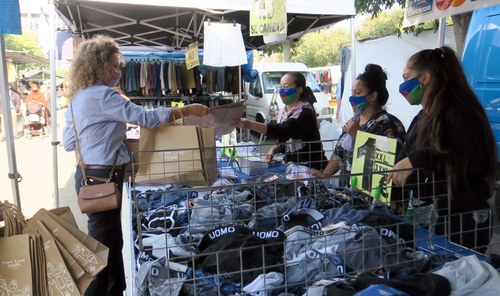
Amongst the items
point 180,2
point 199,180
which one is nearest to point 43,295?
point 199,180

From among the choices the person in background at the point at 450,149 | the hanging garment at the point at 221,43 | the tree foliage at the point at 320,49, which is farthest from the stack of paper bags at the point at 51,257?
the tree foliage at the point at 320,49

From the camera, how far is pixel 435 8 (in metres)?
3.45

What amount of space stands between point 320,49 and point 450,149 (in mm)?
38410

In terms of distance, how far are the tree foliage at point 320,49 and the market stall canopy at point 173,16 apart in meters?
29.5

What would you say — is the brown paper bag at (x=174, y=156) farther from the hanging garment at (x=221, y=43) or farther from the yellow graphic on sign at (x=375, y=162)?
the hanging garment at (x=221, y=43)

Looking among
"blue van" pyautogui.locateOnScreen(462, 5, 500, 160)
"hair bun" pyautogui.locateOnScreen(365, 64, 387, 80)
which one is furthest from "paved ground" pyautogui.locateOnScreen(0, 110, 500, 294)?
"hair bun" pyautogui.locateOnScreen(365, 64, 387, 80)

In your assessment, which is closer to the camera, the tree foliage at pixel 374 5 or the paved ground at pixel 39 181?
the paved ground at pixel 39 181

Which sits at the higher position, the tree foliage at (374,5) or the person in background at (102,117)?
the tree foliage at (374,5)

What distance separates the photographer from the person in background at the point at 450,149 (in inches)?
67.6

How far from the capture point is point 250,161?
10.6ft

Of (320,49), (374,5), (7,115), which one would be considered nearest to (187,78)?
(374,5)

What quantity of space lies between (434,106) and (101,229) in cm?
222

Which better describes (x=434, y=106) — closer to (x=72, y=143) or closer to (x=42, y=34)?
(x=72, y=143)

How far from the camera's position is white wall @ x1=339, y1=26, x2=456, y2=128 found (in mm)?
7377
